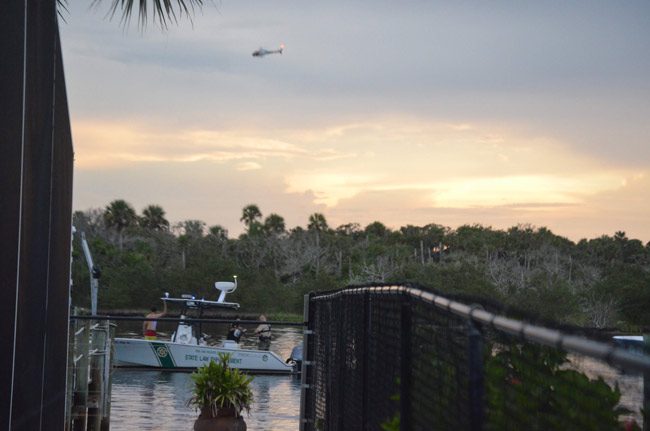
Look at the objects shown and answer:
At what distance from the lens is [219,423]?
9.96 meters

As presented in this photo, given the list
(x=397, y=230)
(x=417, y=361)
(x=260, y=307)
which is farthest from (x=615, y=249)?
(x=417, y=361)

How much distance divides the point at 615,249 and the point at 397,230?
20686 mm

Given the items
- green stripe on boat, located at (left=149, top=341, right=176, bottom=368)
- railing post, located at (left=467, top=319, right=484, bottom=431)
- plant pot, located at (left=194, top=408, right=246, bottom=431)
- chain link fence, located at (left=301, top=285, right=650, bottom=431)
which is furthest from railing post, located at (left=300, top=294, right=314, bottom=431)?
green stripe on boat, located at (left=149, top=341, right=176, bottom=368)

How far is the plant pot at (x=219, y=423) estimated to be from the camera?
392 inches

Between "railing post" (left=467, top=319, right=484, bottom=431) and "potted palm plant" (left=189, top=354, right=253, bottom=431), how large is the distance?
768 cm

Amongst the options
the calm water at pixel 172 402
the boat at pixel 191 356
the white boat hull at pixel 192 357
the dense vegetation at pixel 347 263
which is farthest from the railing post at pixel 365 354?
the dense vegetation at pixel 347 263

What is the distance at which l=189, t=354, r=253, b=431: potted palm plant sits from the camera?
999 cm

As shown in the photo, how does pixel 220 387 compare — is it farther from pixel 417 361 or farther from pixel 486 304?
pixel 486 304

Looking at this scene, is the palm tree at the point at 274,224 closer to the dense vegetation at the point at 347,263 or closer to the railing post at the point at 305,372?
the dense vegetation at the point at 347,263

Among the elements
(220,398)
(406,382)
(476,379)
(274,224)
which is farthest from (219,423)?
(274,224)

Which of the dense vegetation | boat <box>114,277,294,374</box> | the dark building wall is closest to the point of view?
the dark building wall

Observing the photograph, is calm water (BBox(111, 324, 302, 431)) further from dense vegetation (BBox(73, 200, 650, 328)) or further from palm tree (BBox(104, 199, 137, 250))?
palm tree (BBox(104, 199, 137, 250))

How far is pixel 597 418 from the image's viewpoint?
1.83 meters

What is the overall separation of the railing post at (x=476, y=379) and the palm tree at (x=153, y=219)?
83.3 metres
